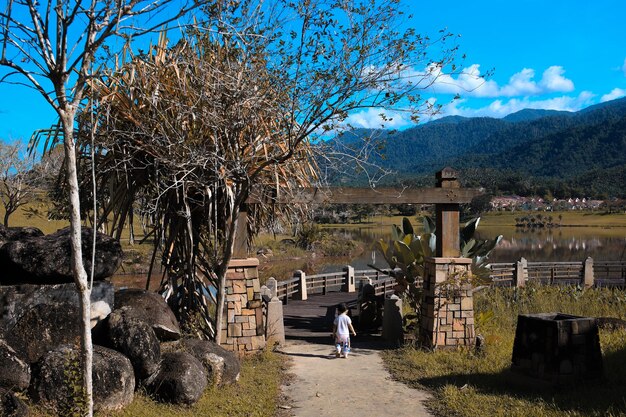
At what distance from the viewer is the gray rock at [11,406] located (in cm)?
598

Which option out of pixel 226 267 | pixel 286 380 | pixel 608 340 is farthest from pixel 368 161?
pixel 608 340

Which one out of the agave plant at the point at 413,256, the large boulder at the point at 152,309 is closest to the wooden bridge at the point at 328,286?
the agave plant at the point at 413,256

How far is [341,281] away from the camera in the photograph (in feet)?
71.7

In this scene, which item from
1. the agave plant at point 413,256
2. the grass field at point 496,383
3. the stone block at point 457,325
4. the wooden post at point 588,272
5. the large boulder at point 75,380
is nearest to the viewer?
the large boulder at point 75,380

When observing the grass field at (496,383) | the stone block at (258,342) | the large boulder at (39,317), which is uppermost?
the large boulder at (39,317)

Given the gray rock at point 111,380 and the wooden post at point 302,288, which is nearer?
the gray rock at point 111,380

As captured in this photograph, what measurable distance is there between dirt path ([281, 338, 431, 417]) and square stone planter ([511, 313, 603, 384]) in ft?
5.64

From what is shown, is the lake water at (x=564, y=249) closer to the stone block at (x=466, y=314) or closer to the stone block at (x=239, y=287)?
the stone block at (x=466, y=314)

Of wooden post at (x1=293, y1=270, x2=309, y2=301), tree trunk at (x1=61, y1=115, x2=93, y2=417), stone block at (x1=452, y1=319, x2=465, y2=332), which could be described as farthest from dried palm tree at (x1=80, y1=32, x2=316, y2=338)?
wooden post at (x1=293, y1=270, x2=309, y2=301)

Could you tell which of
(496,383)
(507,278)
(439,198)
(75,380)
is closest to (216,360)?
(75,380)

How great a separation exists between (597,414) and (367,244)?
45.6 metres

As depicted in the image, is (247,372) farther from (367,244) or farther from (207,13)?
(367,244)

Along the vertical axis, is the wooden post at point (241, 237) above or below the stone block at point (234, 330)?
above

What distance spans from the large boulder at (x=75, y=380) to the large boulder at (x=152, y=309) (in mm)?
1423
